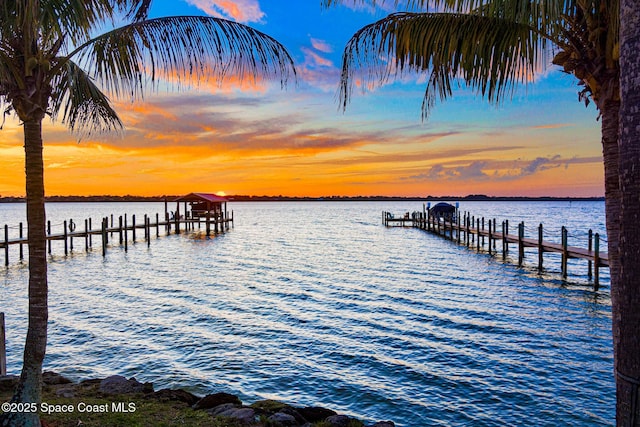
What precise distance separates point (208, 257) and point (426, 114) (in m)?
31.3

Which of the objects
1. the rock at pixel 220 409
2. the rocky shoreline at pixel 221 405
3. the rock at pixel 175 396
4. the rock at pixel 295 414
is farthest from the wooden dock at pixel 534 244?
the rock at pixel 175 396

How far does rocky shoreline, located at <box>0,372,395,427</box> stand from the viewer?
7680 mm

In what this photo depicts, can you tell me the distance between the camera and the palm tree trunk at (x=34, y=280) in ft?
18.3

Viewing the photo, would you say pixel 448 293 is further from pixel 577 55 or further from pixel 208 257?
pixel 208 257

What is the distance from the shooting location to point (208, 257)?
36.4 m

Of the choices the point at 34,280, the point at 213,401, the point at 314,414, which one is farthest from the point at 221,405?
the point at 34,280

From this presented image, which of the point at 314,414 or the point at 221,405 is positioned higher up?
the point at 221,405

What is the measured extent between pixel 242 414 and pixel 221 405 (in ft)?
2.46

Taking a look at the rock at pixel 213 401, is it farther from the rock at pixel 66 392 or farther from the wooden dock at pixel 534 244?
the wooden dock at pixel 534 244

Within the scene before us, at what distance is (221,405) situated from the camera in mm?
8250

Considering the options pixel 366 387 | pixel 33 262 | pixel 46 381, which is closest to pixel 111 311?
pixel 46 381

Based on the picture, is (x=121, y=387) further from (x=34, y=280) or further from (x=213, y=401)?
(x=34, y=280)

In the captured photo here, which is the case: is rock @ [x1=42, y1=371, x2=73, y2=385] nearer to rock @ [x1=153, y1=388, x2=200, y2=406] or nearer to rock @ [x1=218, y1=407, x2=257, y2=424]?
rock @ [x1=153, y1=388, x2=200, y2=406]

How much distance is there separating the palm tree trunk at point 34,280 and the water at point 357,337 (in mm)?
5238
